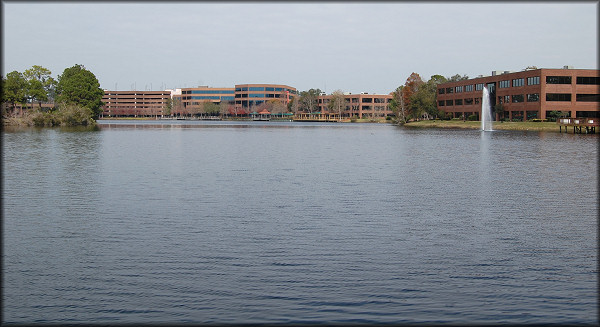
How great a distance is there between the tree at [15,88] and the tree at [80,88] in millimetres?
11873

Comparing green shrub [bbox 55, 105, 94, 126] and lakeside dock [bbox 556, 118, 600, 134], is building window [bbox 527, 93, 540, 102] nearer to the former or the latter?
lakeside dock [bbox 556, 118, 600, 134]

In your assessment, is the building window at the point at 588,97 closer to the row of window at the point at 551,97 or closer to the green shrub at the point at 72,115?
the row of window at the point at 551,97

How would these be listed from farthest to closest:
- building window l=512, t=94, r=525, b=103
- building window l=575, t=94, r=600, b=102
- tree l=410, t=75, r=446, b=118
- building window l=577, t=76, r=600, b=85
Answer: tree l=410, t=75, r=446, b=118 → building window l=512, t=94, r=525, b=103 → building window l=577, t=76, r=600, b=85 → building window l=575, t=94, r=600, b=102

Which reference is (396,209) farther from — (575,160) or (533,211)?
(575,160)

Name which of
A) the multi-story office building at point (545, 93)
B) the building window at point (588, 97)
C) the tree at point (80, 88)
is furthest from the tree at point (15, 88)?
the building window at point (588, 97)

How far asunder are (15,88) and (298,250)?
126 metres

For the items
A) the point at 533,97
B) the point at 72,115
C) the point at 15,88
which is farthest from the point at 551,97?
the point at 15,88

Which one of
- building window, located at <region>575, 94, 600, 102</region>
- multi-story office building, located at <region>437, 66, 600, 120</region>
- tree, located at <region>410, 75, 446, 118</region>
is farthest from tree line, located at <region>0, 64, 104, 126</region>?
building window, located at <region>575, 94, 600, 102</region>

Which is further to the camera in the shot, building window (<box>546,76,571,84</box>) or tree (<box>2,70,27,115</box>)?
building window (<box>546,76,571,84</box>)

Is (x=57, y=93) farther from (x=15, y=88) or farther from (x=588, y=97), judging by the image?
(x=588, y=97)

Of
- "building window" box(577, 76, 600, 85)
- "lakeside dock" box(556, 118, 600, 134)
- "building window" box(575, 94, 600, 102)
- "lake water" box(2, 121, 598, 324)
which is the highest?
"building window" box(577, 76, 600, 85)

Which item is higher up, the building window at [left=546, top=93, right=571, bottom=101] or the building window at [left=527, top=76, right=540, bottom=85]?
the building window at [left=527, top=76, right=540, bottom=85]

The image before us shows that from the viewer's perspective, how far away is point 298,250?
15.8m

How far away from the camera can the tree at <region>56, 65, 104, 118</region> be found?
141 meters
